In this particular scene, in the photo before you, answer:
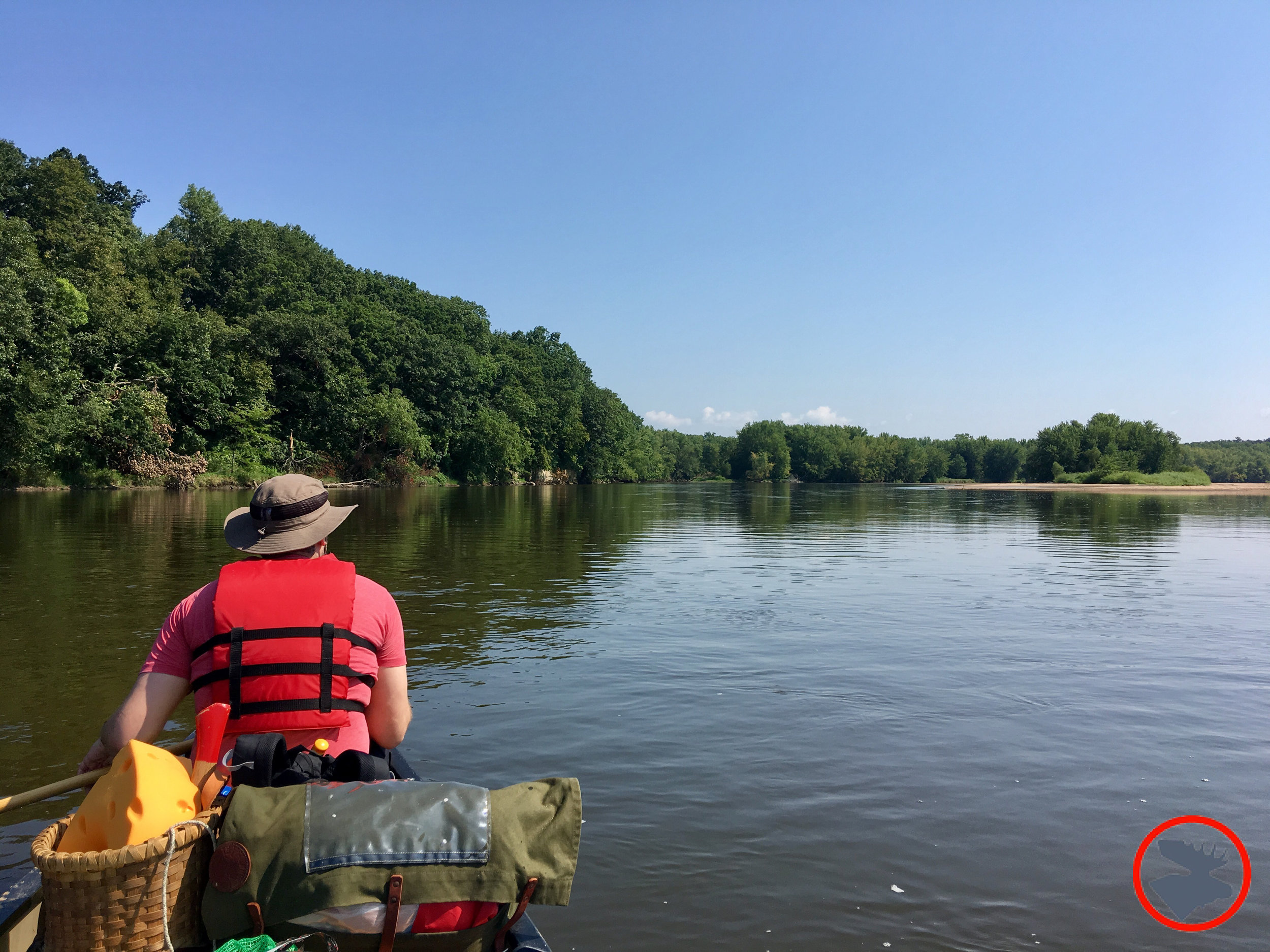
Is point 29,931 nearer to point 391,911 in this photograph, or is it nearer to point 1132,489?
point 391,911

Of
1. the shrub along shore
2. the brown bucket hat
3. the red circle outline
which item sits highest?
the shrub along shore

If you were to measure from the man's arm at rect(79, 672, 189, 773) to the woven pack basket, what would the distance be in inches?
24.7

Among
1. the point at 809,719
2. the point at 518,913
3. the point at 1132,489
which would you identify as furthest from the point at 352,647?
the point at 1132,489

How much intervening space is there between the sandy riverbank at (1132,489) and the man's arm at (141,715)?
87.6 m

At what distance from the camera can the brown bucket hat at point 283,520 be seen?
3166 millimetres

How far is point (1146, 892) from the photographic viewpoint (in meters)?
4.22

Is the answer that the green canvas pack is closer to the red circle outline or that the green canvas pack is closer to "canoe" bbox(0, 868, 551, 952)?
"canoe" bbox(0, 868, 551, 952)

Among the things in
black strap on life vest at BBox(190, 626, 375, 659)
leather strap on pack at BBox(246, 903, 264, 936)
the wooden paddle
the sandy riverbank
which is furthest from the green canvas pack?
the sandy riverbank

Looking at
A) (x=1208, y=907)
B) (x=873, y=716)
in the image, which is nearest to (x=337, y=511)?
(x=1208, y=907)

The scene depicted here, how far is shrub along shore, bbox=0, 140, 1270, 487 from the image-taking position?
38.4 m

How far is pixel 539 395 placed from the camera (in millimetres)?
95500

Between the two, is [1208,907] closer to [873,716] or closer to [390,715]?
[873,716]

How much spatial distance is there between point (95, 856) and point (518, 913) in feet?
3.51

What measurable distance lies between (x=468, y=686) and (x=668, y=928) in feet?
14.4
